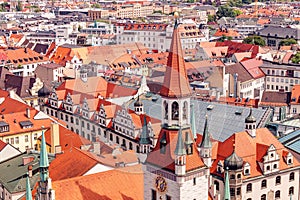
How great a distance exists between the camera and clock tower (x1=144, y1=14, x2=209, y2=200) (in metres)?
21.6

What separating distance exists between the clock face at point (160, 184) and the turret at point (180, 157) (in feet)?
3.22

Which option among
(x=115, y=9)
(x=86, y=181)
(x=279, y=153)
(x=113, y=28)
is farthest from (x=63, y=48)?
(x=115, y=9)

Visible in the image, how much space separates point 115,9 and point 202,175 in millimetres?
177881

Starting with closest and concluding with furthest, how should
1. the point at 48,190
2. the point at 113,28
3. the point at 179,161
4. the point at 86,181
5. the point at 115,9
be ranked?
the point at 179,161 → the point at 48,190 → the point at 86,181 → the point at 113,28 → the point at 115,9

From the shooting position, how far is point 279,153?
36062mm

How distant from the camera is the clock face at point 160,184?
22266 millimetres

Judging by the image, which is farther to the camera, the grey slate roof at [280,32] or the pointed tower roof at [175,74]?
the grey slate roof at [280,32]

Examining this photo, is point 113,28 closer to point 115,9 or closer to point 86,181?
point 115,9

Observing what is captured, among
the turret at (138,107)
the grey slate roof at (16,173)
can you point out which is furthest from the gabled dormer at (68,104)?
the grey slate roof at (16,173)

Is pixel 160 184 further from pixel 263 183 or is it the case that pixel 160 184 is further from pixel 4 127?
pixel 4 127

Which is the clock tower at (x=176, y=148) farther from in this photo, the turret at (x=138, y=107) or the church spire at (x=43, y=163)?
the turret at (x=138, y=107)

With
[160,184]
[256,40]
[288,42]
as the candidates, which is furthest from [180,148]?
[256,40]

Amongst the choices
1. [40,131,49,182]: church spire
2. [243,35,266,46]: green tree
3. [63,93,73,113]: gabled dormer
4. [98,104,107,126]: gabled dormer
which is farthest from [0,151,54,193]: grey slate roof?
[243,35,266,46]: green tree

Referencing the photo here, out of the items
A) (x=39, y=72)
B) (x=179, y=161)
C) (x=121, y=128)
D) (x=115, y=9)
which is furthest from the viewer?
(x=115, y=9)
